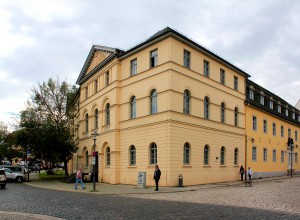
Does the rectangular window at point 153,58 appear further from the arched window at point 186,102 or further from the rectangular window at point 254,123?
the rectangular window at point 254,123

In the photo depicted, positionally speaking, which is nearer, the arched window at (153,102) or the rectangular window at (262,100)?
the arched window at (153,102)

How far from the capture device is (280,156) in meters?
44.5

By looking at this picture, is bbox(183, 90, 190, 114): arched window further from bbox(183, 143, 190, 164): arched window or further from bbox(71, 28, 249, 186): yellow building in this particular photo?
bbox(183, 143, 190, 164): arched window

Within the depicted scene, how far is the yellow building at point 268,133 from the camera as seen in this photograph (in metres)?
37.6

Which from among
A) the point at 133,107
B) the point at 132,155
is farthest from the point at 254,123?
the point at 132,155

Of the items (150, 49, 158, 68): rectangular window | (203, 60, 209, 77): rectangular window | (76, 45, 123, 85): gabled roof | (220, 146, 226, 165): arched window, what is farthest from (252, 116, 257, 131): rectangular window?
(76, 45, 123, 85): gabled roof

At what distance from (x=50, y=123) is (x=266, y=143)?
24.8 metres

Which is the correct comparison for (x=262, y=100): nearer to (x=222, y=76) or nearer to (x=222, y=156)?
(x=222, y=76)

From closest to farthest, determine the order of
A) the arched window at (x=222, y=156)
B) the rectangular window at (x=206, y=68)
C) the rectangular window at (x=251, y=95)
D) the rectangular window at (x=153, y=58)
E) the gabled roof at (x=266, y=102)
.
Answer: the rectangular window at (x=153, y=58)
the rectangular window at (x=206, y=68)
the arched window at (x=222, y=156)
the gabled roof at (x=266, y=102)
the rectangular window at (x=251, y=95)

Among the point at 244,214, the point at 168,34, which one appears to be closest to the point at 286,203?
the point at 244,214

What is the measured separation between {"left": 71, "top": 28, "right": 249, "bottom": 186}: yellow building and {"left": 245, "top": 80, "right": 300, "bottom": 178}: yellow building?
2478 millimetres

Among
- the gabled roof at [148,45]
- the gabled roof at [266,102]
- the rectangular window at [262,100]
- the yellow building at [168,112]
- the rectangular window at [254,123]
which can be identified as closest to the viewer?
the yellow building at [168,112]

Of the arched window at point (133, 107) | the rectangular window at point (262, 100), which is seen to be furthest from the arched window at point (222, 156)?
the rectangular window at point (262, 100)

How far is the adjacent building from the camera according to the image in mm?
25969
